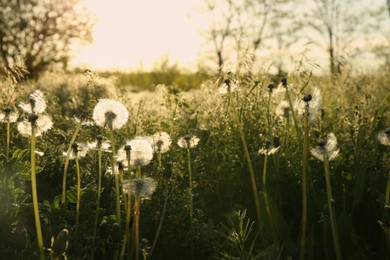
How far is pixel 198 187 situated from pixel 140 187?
1.40 metres

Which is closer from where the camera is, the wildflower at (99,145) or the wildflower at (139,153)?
the wildflower at (139,153)

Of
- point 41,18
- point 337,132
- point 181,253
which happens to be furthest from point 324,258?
point 41,18

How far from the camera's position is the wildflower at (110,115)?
204 centimetres

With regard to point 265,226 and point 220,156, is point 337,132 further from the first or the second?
point 265,226

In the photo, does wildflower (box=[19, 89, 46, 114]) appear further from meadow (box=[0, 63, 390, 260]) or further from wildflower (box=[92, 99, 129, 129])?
wildflower (box=[92, 99, 129, 129])

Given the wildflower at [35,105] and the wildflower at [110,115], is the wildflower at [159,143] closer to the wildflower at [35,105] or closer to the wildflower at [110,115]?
the wildflower at [110,115]

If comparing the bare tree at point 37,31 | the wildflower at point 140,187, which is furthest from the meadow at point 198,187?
the bare tree at point 37,31

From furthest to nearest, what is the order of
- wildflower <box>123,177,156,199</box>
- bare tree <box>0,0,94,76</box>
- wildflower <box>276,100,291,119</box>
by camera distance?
bare tree <box>0,0,94,76</box>
wildflower <box>276,100,291,119</box>
wildflower <box>123,177,156,199</box>

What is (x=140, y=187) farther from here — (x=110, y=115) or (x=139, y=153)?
(x=110, y=115)

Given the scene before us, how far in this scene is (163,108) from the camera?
14.4ft

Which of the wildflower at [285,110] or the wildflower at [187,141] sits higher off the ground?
the wildflower at [285,110]

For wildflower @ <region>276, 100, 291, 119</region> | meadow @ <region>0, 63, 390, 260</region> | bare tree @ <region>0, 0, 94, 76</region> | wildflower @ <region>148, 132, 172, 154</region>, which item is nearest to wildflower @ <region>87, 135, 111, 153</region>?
meadow @ <region>0, 63, 390, 260</region>

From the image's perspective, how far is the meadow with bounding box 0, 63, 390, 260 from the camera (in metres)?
1.92

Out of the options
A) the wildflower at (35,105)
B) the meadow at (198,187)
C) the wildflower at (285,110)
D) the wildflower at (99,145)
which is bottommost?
the meadow at (198,187)
